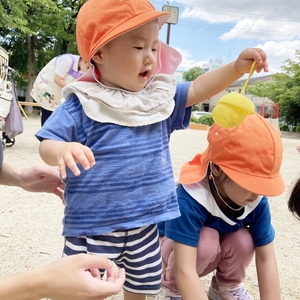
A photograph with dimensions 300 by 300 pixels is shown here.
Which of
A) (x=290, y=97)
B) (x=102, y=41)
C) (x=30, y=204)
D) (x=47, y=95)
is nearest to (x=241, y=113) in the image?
(x=102, y=41)

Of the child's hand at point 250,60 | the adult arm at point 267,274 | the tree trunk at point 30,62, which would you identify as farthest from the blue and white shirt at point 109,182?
the tree trunk at point 30,62

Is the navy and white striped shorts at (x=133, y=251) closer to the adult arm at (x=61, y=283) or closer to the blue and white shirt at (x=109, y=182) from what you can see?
the blue and white shirt at (x=109, y=182)

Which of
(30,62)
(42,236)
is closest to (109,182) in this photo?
(42,236)

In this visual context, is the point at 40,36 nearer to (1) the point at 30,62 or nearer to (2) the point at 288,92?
(1) the point at 30,62

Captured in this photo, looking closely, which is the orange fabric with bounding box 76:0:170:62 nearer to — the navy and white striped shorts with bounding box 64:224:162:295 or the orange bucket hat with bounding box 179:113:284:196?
Answer: the orange bucket hat with bounding box 179:113:284:196

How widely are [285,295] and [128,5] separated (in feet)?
4.54

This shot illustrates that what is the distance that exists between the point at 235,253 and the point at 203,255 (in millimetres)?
148

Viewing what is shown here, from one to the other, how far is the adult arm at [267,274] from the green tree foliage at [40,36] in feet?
43.4

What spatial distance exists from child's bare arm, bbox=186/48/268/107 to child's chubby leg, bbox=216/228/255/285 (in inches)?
22.7

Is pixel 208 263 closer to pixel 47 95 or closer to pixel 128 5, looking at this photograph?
pixel 128 5

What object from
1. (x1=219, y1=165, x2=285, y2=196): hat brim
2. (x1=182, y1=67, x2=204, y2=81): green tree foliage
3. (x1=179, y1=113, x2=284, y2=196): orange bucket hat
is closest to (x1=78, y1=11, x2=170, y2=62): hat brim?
(x1=179, y1=113, x2=284, y2=196): orange bucket hat

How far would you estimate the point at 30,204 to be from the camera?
2.68 meters

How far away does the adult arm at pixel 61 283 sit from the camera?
2.76ft

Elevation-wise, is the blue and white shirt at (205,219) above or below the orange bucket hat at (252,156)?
below
